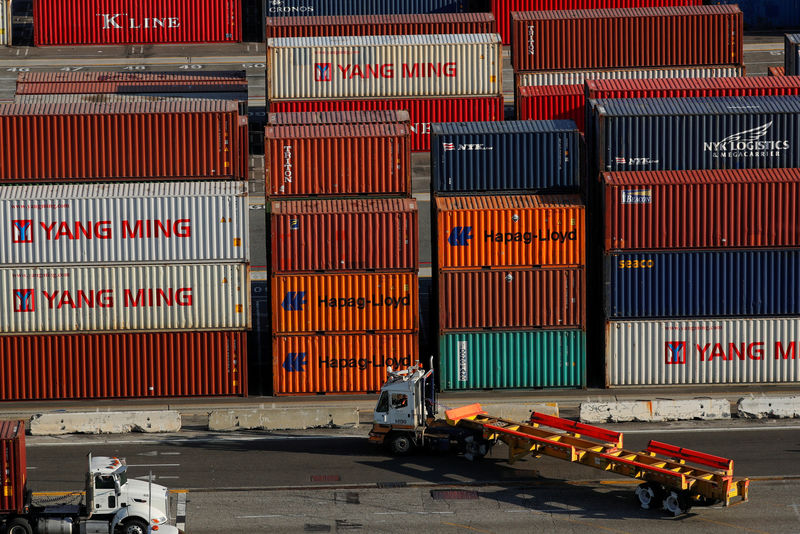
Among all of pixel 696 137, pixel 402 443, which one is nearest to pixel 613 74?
pixel 696 137

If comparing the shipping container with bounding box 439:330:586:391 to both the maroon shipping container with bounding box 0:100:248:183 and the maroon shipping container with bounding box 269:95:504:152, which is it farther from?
the maroon shipping container with bounding box 269:95:504:152

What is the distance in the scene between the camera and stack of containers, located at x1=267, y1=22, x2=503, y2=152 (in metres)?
73.3

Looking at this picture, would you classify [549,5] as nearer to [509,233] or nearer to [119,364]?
[509,233]

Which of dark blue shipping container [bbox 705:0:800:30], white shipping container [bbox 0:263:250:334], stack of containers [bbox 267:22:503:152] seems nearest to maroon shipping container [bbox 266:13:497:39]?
stack of containers [bbox 267:22:503:152]

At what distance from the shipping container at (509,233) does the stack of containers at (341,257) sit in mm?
1458

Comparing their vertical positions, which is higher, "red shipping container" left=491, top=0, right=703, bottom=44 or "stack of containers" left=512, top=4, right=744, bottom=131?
"red shipping container" left=491, top=0, right=703, bottom=44

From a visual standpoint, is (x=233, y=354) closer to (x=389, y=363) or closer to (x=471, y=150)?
(x=389, y=363)

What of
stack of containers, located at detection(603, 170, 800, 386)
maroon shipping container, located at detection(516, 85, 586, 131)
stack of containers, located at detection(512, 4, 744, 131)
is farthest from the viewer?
stack of containers, located at detection(512, 4, 744, 131)

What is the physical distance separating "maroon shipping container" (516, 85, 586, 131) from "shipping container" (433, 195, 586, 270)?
1516 cm

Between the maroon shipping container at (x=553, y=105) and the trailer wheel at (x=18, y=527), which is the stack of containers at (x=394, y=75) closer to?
the maroon shipping container at (x=553, y=105)

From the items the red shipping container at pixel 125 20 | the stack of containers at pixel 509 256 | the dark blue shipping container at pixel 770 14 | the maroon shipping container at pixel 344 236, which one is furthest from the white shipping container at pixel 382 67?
the dark blue shipping container at pixel 770 14

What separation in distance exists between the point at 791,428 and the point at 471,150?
1644 cm

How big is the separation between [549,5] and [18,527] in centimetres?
6024

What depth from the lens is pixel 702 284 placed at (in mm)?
54688
